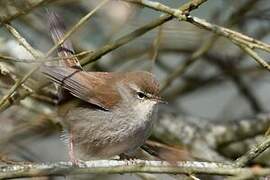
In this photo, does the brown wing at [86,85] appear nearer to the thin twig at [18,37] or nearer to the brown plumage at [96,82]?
the brown plumage at [96,82]

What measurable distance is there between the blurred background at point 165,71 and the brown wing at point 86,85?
0.11 meters

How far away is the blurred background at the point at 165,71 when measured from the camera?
439 centimetres

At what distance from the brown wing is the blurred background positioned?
11 cm

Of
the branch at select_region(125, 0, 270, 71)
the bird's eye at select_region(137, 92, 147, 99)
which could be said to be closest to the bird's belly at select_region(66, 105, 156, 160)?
the bird's eye at select_region(137, 92, 147, 99)

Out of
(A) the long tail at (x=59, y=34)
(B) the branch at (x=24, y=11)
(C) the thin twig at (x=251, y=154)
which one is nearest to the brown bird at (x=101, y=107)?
(A) the long tail at (x=59, y=34)

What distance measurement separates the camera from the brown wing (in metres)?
4.10

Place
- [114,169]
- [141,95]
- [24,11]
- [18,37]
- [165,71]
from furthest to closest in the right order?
[165,71] < [141,95] < [18,37] < [24,11] < [114,169]

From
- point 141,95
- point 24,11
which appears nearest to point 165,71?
point 141,95

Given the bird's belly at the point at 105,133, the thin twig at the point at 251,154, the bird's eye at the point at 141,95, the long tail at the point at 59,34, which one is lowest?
the thin twig at the point at 251,154

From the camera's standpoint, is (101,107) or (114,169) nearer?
(114,169)

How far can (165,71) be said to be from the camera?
5938 mm

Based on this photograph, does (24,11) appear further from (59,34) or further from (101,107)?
(101,107)

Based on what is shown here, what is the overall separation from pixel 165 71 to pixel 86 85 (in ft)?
6.08

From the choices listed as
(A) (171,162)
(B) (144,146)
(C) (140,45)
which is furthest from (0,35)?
(A) (171,162)
